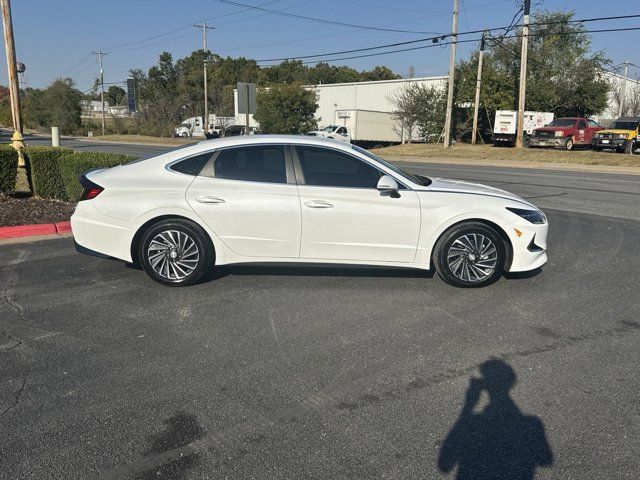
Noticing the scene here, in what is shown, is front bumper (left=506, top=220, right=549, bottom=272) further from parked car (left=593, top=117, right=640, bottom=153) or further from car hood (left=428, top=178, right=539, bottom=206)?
parked car (left=593, top=117, right=640, bottom=153)

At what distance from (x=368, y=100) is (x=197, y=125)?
2288 cm

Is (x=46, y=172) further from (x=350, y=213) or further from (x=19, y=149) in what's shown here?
(x=350, y=213)

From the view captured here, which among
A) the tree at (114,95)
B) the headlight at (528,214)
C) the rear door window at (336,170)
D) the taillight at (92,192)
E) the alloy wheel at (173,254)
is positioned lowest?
the alloy wheel at (173,254)

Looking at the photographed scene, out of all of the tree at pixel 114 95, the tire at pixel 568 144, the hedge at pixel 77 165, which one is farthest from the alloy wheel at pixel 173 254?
the tree at pixel 114 95

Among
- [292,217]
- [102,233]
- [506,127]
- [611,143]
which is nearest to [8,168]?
[102,233]

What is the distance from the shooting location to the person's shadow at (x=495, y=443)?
275cm

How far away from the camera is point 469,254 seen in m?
5.50

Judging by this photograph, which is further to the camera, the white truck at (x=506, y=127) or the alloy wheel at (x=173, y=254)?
the white truck at (x=506, y=127)

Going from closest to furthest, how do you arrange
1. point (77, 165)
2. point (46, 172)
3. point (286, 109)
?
point (77, 165) < point (46, 172) < point (286, 109)

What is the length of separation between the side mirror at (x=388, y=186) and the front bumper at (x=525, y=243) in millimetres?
1219

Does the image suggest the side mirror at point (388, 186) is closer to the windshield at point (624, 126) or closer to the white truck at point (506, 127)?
the windshield at point (624, 126)

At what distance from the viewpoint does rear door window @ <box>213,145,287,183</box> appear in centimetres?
548

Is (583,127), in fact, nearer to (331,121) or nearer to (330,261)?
(331,121)

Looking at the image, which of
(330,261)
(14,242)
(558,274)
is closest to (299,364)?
(330,261)
